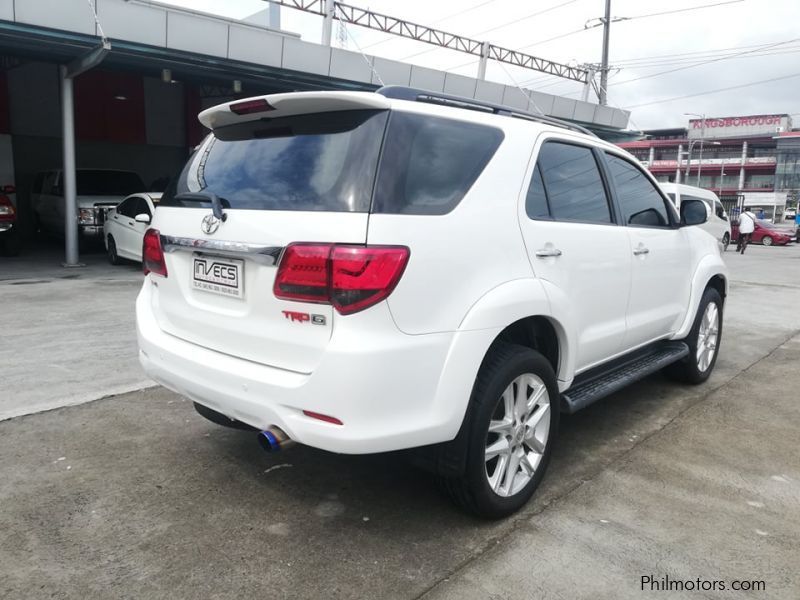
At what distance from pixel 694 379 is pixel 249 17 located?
47.8 ft

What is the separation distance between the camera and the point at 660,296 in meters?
4.31

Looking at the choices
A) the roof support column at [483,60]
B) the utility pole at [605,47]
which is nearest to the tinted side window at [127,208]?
the roof support column at [483,60]

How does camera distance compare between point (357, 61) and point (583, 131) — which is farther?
point (357, 61)

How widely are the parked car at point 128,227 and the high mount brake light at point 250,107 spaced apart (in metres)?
8.77

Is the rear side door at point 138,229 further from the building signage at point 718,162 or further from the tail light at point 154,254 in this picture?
the building signage at point 718,162

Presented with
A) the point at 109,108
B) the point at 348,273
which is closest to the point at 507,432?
the point at 348,273

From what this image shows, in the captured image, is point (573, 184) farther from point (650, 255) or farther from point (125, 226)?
point (125, 226)

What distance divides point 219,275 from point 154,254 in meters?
0.66

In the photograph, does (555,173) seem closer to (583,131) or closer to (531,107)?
(583,131)

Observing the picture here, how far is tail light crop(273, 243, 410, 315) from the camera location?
7.65 ft

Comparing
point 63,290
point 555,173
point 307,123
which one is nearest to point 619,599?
point 555,173

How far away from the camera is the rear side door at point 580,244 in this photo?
309cm

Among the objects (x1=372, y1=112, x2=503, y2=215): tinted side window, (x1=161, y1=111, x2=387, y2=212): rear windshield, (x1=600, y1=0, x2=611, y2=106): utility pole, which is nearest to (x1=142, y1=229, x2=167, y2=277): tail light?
(x1=161, y1=111, x2=387, y2=212): rear windshield

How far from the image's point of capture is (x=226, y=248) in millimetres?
2682
